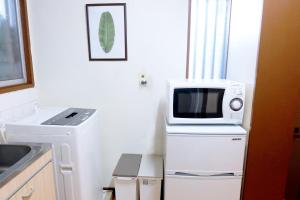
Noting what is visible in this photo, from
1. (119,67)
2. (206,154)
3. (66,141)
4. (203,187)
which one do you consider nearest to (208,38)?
(119,67)

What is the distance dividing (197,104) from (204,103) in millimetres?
56

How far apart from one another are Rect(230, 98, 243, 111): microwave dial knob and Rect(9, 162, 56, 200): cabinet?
53.6 inches

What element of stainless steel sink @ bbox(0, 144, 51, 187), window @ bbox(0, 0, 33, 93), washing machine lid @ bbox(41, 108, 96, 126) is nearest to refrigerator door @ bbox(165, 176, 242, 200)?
washing machine lid @ bbox(41, 108, 96, 126)

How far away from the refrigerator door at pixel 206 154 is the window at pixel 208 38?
794mm

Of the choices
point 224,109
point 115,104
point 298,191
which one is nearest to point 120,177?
point 115,104

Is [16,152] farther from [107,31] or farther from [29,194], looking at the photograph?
[107,31]

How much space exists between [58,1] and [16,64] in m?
0.72

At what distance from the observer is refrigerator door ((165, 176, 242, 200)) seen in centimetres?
163

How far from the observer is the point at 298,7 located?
1.33 meters

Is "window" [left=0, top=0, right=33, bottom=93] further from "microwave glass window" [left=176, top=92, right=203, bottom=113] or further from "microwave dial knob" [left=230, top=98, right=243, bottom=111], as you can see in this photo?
"microwave dial knob" [left=230, top=98, right=243, bottom=111]

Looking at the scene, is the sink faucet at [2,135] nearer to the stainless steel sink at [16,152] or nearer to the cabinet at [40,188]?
the stainless steel sink at [16,152]

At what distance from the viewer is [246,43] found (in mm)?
1654

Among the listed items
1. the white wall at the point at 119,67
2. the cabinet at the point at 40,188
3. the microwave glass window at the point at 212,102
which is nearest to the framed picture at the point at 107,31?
the white wall at the point at 119,67

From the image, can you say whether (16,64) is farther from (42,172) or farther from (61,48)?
(42,172)
